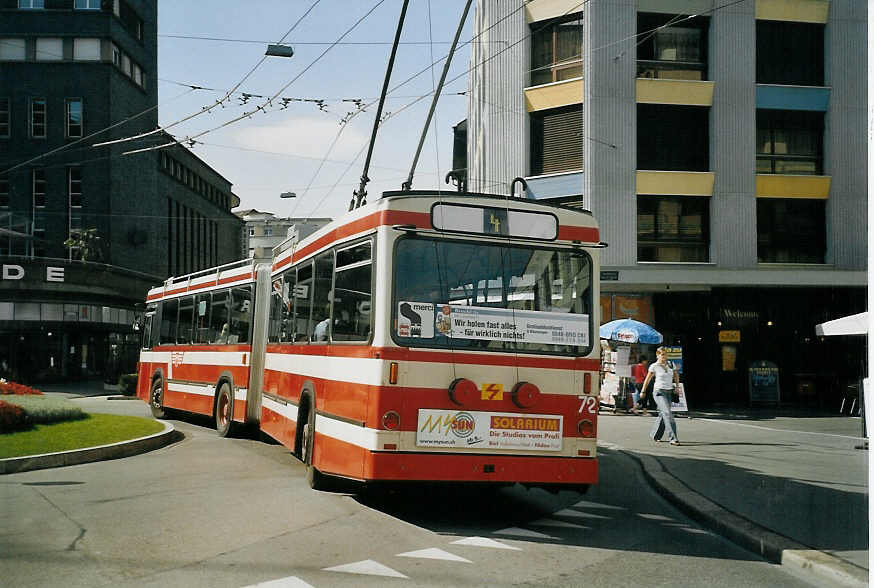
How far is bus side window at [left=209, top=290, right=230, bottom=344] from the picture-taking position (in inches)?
684

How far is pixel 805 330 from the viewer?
29.0 metres

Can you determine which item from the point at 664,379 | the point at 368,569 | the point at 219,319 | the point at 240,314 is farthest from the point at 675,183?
the point at 368,569

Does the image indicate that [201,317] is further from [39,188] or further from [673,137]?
[39,188]

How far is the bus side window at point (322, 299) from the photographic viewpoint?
1032 cm

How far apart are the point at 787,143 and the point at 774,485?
2012cm

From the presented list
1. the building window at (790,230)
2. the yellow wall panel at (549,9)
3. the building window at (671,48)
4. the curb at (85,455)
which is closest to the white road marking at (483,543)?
the curb at (85,455)

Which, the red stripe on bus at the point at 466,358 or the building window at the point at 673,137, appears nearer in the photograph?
the red stripe on bus at the point at 466,358

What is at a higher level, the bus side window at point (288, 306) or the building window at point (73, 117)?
the building window at point (73, 117)

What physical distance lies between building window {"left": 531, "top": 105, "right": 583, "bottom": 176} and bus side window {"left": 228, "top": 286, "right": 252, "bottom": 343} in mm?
14101

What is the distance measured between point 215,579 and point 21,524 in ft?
9.37

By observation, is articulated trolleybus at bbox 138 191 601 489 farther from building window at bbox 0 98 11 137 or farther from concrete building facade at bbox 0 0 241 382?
building window at bbox 0 98 11 137

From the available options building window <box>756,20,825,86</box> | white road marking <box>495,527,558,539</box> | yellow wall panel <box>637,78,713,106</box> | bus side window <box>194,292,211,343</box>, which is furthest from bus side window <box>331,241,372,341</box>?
building window <box>756,20,825,86</box>

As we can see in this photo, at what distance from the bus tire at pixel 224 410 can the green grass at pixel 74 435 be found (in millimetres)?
1032

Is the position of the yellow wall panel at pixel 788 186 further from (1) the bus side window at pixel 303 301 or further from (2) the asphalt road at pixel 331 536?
(1) the bus side window at pixel 303 301
